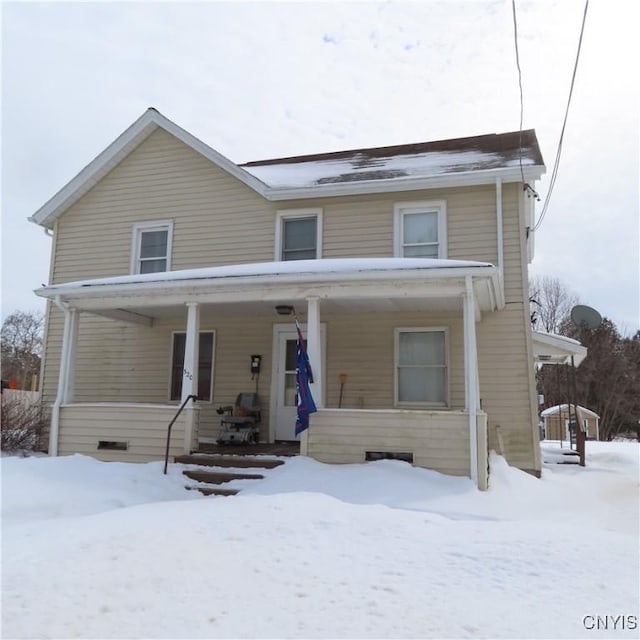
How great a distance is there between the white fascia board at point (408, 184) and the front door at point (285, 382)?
266 centimetres

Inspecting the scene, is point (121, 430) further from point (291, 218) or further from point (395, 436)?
point (291, 218)

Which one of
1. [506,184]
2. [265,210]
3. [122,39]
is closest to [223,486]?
[265,210]

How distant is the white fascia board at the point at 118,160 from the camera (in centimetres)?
1209

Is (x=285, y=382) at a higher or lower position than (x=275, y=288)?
lower

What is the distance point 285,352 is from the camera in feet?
36.3

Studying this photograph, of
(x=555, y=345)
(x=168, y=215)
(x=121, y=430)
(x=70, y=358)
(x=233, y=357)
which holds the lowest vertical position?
(x=121, y=430)

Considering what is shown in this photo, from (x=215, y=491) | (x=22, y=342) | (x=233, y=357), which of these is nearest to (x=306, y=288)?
(x=215, y=491)

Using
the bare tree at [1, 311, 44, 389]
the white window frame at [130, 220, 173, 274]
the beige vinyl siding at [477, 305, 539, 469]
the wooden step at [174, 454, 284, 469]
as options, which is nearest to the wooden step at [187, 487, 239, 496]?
the wooden step at [174, 454, 284, 469]

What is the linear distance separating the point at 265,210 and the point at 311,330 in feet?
13.7

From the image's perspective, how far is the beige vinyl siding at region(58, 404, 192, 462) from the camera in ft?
29.9

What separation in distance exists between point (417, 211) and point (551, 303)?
2621 cm

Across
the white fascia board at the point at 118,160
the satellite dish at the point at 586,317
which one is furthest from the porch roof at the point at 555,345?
the white fascia board at the point at 118,160

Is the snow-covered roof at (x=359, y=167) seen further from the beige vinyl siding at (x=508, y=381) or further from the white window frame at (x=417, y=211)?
the beige vinyl siding at (x=508, y=381)

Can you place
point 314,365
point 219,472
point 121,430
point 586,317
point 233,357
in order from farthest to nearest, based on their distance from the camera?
1. point 586,317
2. point 233,357
3. point 121,430
4. point 314,365
5. point 219,472
